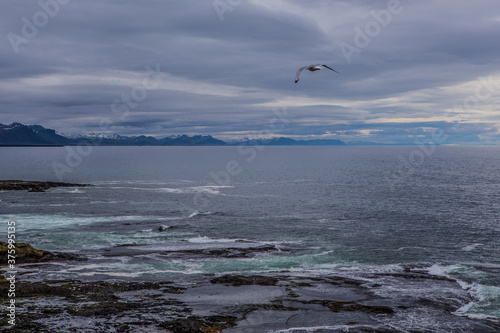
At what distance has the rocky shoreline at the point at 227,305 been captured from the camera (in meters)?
26.2

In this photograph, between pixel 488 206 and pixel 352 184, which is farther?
pixel 352 184

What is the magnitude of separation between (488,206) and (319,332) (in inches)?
2515

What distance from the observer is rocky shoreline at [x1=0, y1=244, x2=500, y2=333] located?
26.2 m

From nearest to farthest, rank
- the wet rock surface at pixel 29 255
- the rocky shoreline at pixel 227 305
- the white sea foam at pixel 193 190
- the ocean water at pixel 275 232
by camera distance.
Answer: the rocky shoreline at pixel 227 305 → the ocean water at pixel 275 232 → the wet rock surface at pixel 29 255 → the white sea foam at pixel 193 190

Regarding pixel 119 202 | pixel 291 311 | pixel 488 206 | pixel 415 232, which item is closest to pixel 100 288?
pixel 291 311

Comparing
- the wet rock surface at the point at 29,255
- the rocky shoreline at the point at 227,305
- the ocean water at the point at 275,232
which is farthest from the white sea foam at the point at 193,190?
the rocky shoreline at the point at 227,305

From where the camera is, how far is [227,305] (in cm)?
3023

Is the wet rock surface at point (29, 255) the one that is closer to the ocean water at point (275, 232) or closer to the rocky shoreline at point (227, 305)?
the ocean water at point (275, 232)

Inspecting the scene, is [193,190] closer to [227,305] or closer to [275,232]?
[275,232]

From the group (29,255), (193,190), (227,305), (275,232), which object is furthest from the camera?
(193,190)

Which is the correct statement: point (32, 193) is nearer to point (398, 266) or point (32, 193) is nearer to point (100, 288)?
point (100, 288)

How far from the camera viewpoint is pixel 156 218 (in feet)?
224

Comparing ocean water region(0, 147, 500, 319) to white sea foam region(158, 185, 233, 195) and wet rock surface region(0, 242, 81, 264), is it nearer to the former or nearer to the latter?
wet rock surface region(0, 242, 81, 264)

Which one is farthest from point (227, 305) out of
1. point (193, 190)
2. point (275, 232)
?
point (193, 190)
